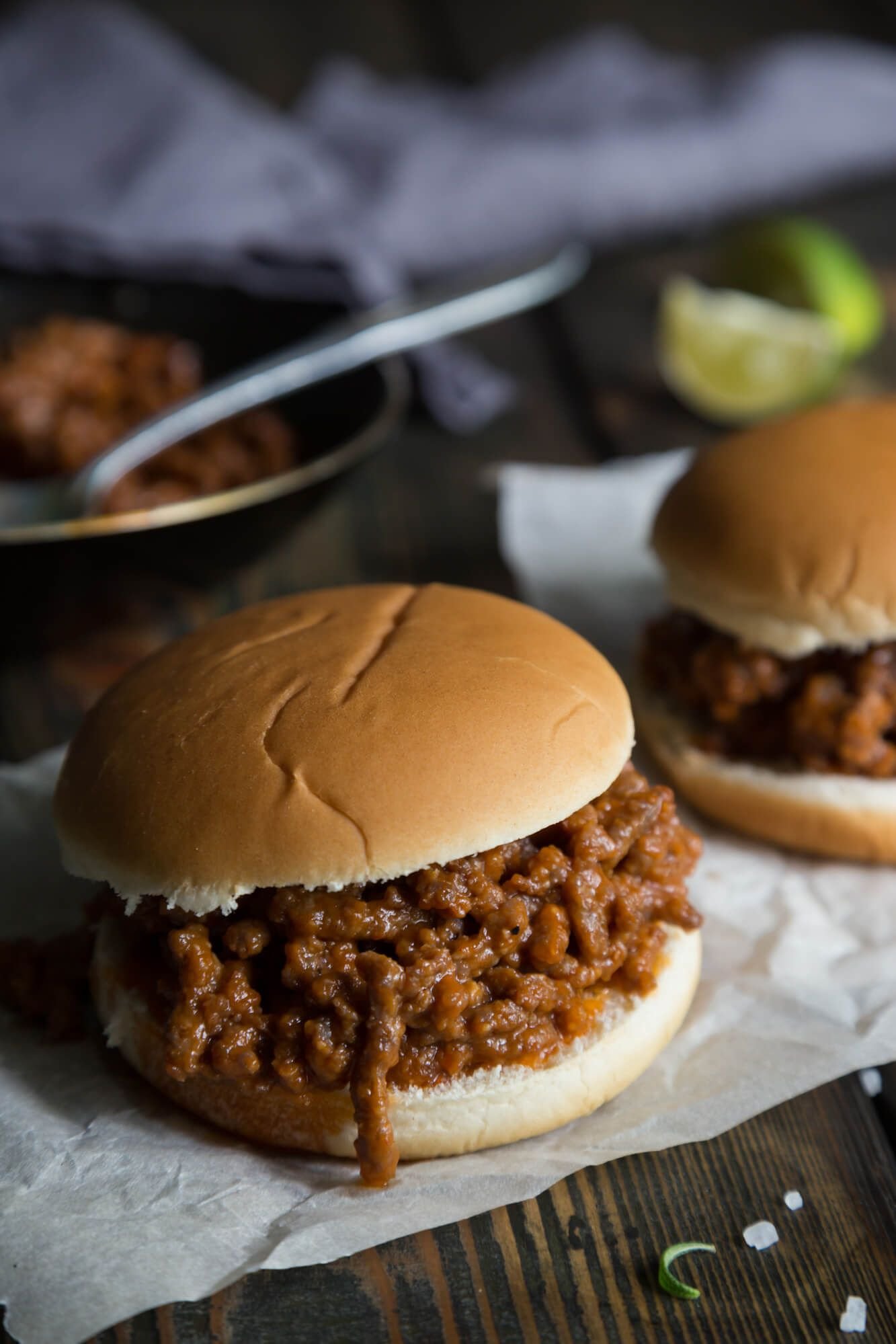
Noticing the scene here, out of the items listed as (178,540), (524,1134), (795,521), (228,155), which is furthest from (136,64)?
(524,1134)

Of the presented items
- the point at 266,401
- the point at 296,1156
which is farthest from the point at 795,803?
the point at 266,401

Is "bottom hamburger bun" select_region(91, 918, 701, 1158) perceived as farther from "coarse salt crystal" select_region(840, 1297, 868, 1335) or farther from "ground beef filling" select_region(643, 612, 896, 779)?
"ground beef filling" select_region(643, 612, 896, 779)

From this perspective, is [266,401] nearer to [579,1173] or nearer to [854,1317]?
[579,1173]

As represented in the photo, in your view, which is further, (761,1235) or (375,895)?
(375,895)

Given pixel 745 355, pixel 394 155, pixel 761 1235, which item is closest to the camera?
pixel 761 1235

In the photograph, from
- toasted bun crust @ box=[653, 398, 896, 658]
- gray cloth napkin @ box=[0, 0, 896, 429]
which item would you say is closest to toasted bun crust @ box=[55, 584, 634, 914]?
toasted bun crust @ box=[653, 398, 896, 658]

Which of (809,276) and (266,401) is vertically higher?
(266,401)

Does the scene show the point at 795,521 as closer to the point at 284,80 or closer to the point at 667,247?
the point at 667,247
